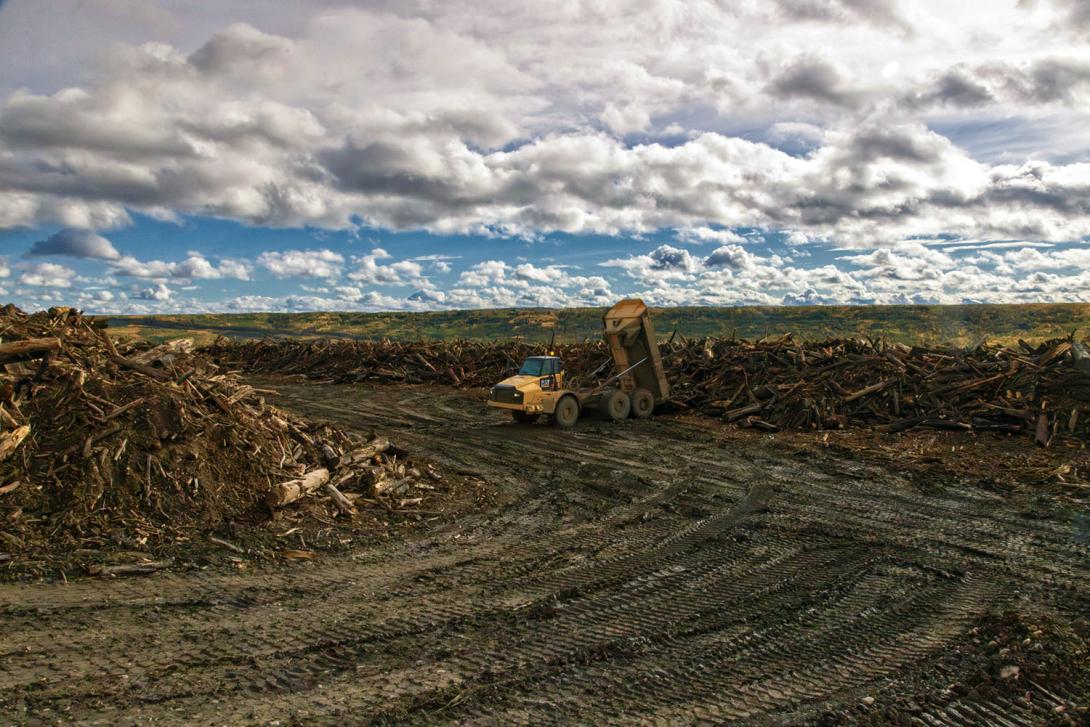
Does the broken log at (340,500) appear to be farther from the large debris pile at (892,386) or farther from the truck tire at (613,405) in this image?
the large debris pile at (892,386)

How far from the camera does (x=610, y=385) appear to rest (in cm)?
2081

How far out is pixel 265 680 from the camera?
518 centimetres

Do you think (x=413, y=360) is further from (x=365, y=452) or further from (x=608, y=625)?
(x=608, y=625)

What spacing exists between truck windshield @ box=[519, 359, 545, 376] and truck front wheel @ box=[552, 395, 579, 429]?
3.56 feet

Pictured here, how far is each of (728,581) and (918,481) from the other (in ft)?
24.4

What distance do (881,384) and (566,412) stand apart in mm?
8973

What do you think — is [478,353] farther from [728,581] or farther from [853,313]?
[853,313]

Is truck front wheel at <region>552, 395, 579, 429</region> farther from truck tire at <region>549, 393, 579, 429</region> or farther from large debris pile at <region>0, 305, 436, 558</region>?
large debris pile at <region>0, 305, 436, 558</region>

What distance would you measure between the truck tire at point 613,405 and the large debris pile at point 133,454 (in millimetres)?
8980

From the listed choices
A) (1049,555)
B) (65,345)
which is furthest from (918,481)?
(65,345)


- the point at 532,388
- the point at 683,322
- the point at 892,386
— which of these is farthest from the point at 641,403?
the point at 683,322

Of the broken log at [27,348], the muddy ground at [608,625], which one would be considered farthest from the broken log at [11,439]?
the muddy ground at [608,625]

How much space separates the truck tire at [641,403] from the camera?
20438 millimetres

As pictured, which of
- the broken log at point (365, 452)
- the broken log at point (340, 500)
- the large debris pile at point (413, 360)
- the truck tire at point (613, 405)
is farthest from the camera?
the large debris pile at point (413, 360)
